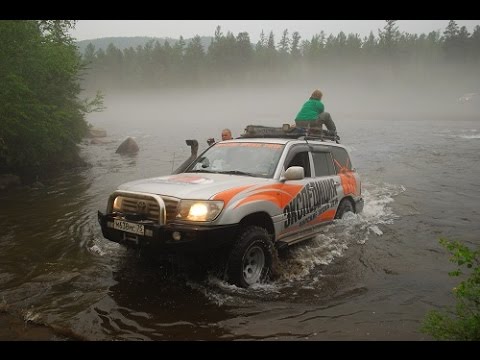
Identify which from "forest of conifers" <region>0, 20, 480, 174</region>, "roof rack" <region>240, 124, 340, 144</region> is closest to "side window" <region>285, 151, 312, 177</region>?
"roof rack" <region>240, 124, 340, 144</region>

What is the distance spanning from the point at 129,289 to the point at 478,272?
4194mm

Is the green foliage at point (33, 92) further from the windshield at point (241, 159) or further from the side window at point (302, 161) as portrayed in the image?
the side window at point (302, 161)

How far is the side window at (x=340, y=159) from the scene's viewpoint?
8.05 m

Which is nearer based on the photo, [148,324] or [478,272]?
[478,272]

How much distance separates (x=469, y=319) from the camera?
10.5 ft

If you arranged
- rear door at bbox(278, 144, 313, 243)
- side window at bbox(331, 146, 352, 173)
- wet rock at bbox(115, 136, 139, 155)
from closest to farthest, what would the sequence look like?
rear door at bbox(278, 144, 313, 243)
side window at bbox(331, 146, 352, 173)
wet rock at bbox(115, 136, 139, 155)

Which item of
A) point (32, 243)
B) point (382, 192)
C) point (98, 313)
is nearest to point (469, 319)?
point (98, 313)

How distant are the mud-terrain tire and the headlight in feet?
11.2

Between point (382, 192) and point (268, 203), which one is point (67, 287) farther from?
point (382, 192)

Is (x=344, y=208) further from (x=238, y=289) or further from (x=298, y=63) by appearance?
(x=298, y=63)

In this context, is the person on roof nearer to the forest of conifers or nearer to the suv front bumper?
the suv front bumper

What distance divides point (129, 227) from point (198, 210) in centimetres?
97

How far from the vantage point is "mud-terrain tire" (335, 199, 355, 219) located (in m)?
7.85

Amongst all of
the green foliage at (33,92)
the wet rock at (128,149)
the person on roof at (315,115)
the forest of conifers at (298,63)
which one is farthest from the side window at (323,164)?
the forest of conifers at (298,63)
